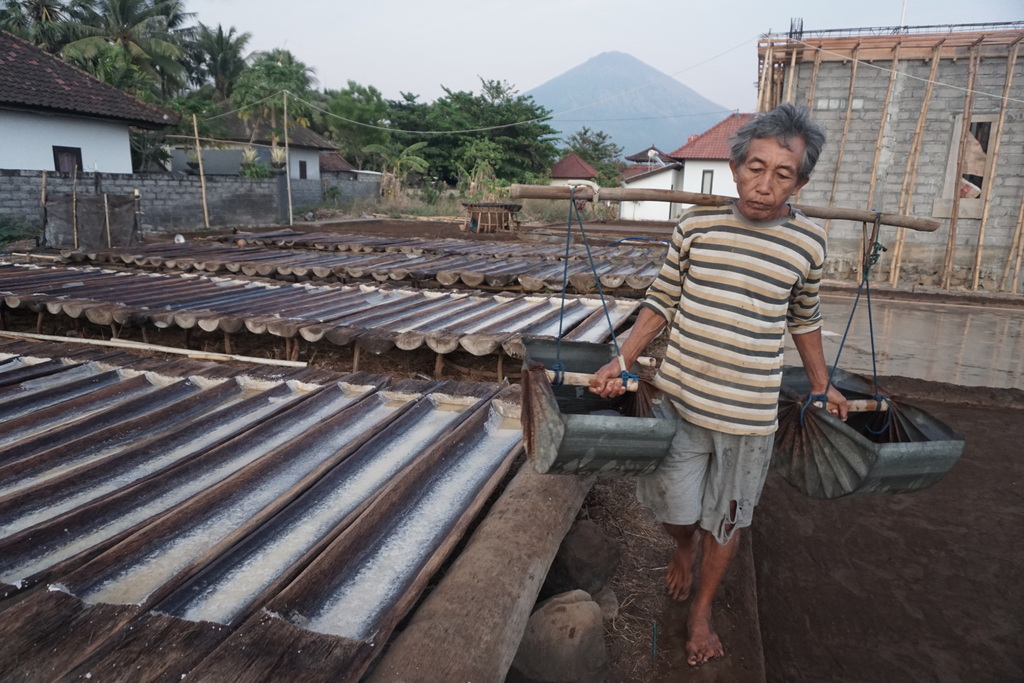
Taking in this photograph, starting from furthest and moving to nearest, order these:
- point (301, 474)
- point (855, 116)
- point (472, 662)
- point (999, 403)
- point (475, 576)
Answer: point (855, 116) < point (999, 403) < point (301, 474) < point (475, 576) < point (472, 662)

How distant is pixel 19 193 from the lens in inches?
544

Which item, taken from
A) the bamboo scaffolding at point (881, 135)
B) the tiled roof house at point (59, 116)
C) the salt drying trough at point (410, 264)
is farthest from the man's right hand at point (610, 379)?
the tiled roof house at point (59, 116)

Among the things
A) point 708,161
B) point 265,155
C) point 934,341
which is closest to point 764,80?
point 934,341

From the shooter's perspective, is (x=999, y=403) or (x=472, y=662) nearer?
(x=472, y=662)

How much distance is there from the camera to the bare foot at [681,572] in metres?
2.89

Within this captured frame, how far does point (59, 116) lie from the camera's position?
52.3 ft

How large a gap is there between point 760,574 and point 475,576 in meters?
2.00

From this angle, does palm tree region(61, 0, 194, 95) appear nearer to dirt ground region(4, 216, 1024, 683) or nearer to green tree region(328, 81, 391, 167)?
green tree region(328, 81, 391, 167)

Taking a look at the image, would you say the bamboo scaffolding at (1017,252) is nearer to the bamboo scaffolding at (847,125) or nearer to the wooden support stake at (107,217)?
the bamboo scaffolding at (847,125)

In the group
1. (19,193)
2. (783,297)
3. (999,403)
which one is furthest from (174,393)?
(19,193)

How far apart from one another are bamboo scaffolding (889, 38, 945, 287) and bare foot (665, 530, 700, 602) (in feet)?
38.1

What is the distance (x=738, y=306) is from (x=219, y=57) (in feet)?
135

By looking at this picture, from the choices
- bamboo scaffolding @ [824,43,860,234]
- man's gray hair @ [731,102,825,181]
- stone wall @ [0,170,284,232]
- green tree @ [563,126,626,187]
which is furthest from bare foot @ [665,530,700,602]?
green tree @ [563,126,626,187]

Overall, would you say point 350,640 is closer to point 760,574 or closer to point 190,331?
point 760,574
